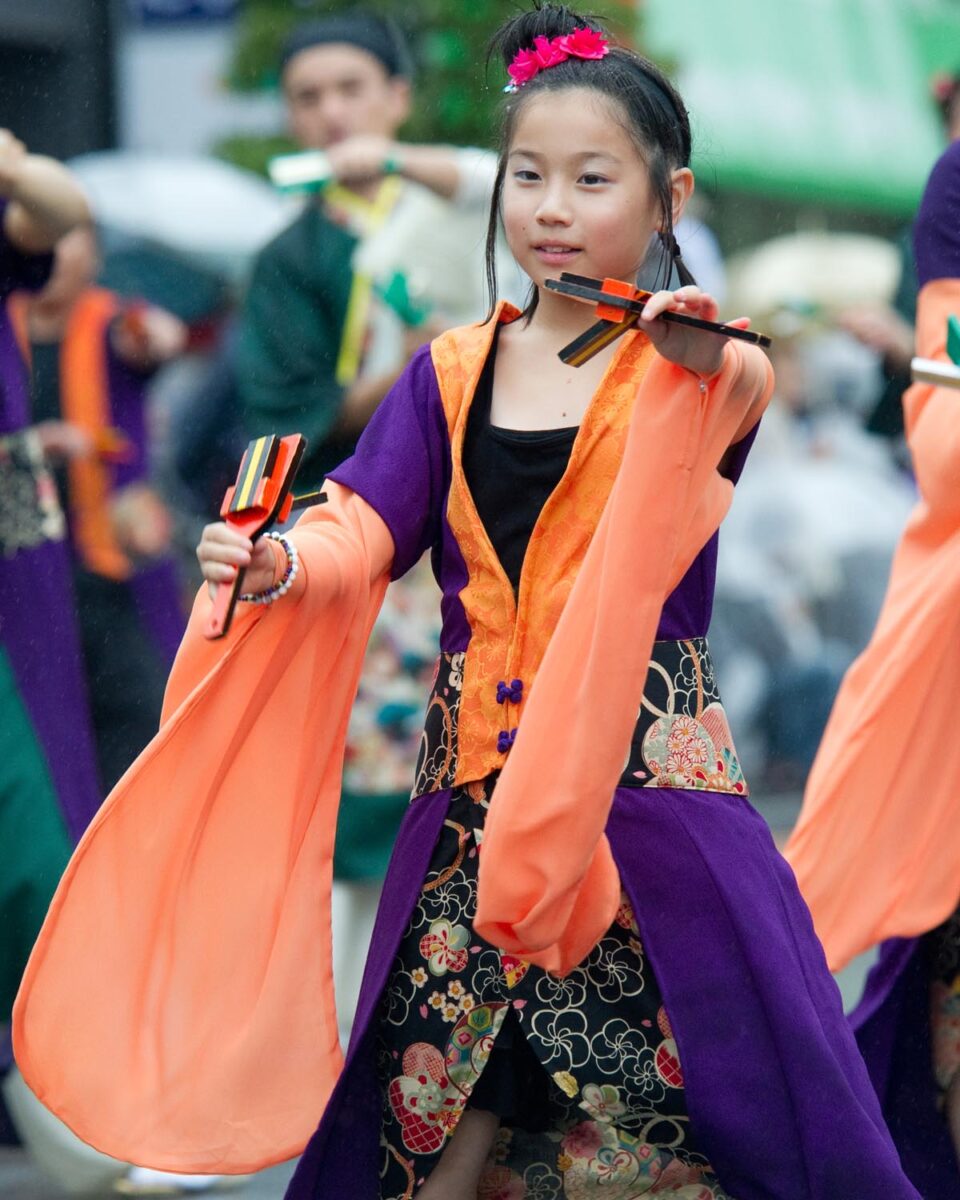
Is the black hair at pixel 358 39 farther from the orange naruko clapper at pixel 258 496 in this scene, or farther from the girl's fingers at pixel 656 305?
the girl's fingers at pixel 656 305

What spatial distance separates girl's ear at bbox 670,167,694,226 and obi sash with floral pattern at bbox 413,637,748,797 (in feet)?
1.83

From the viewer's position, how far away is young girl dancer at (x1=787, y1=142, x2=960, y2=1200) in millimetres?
3520

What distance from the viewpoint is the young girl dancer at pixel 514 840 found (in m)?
2.66

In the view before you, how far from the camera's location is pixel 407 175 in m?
5.29

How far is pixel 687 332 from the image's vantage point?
261cm

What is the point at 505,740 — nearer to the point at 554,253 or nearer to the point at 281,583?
the point at 281,583

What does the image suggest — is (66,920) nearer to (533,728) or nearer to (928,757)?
(533,728)

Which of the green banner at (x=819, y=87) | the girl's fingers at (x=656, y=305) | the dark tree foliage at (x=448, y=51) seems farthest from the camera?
the green banner at (x=819, y=87)

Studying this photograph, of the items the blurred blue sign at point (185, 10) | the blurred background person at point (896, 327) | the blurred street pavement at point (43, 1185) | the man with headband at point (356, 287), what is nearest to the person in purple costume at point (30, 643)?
the blurred street pavement at point (43, 1185)

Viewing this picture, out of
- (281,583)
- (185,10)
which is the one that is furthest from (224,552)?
(185,10)

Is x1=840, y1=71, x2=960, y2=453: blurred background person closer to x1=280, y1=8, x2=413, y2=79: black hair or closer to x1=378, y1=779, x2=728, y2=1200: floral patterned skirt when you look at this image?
x1=280, y1=8, x2=413, y2=79: black hair

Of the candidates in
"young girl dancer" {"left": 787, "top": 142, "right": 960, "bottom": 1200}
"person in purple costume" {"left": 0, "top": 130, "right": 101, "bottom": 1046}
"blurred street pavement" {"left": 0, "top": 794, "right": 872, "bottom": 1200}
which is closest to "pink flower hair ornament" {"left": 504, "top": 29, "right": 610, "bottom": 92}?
"young girl dancer" {"left": 787, "top": 142, "right": 960, "bottom": 1200}

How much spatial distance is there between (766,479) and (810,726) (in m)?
1.32

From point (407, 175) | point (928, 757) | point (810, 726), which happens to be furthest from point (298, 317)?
point (810, 726)
